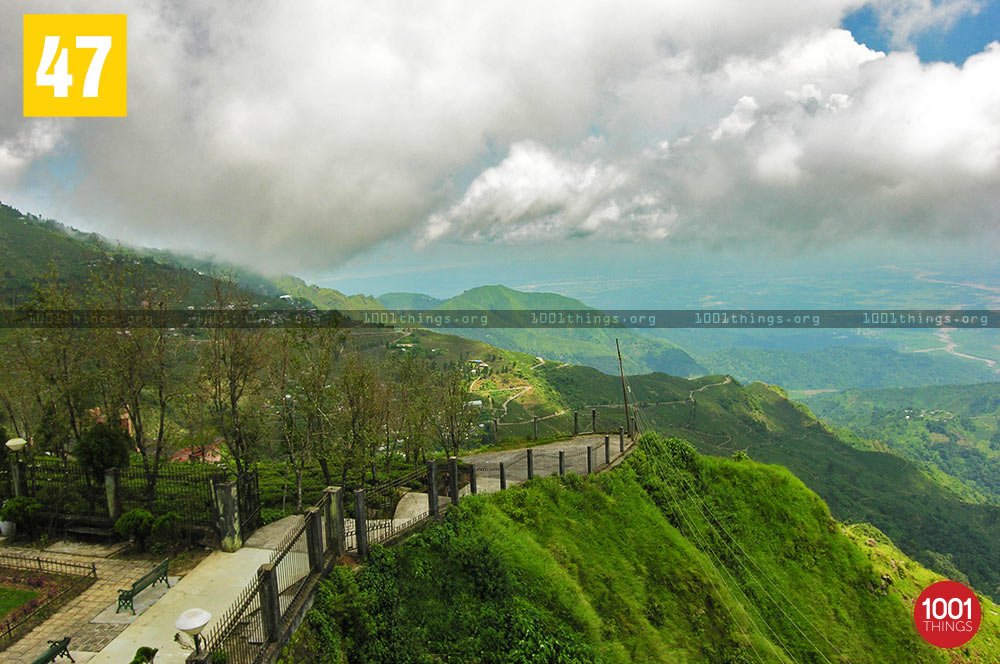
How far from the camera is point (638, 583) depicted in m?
16.9

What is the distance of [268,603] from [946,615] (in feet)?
95.7

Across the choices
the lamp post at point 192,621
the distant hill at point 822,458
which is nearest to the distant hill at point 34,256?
the lamp post at point 192,621

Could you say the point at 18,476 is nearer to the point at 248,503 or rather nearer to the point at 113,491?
the point at 113,491

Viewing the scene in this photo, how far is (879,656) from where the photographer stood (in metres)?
19.2

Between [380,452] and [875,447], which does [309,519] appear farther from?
[875,447]

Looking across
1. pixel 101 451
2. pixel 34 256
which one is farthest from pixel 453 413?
pixel 34 256

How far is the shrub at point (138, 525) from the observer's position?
15.3 metres

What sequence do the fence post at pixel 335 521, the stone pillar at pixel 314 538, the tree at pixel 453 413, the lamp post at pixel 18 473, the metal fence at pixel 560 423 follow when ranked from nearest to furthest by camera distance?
1. the stone pillar at pixel 314 538
2. the fence post at pixel 335 521
3. the lamp post at pixel 18 473
4. the tree at pixel 453 413
5. the metal fence at pixel 560 423

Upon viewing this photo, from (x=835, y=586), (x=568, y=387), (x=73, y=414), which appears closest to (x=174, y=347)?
(x=73, y=414)

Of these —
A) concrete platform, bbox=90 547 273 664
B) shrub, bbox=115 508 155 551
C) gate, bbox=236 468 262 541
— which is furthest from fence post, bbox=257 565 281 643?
shrub, bbox=115 508 155 551

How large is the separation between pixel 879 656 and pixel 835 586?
260 cm

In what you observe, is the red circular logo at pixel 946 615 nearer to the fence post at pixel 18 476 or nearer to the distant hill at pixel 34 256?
the fence post at pixel 18 476

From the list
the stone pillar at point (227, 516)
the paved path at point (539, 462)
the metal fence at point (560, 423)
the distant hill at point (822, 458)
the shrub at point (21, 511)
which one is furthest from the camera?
the distant hill at point (822, 458)

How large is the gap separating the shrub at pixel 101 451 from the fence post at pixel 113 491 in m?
0.63
